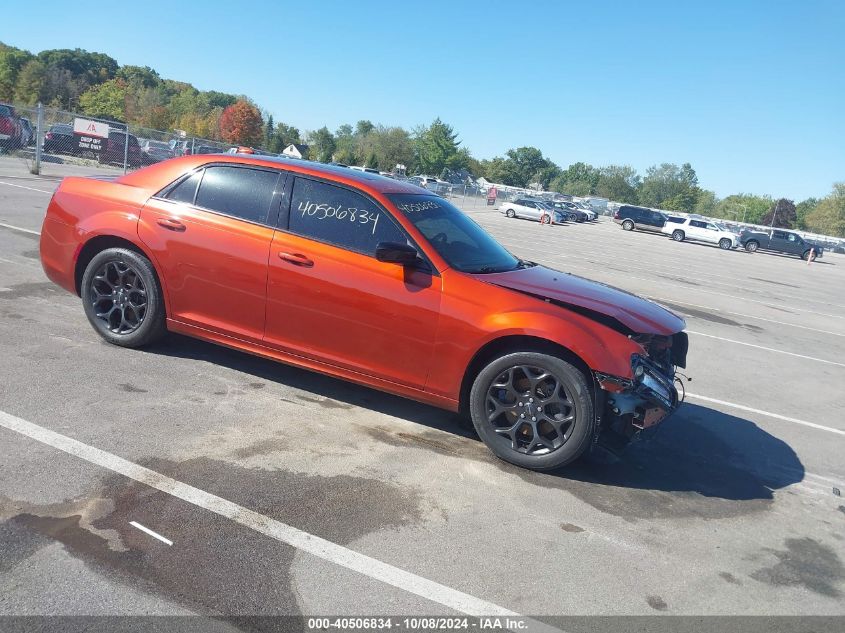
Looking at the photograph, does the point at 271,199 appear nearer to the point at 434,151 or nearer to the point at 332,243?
the point at 332,243

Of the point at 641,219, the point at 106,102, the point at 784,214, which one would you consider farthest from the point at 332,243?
the point at 784,214

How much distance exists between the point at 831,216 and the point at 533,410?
121180mm

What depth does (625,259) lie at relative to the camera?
2273 cm

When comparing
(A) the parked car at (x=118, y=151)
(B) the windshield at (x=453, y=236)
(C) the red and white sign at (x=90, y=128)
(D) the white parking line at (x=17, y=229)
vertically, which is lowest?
(D) the white parking line at (x=17, y=229)

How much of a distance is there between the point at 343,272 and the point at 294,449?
1.23 meters

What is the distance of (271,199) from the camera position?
15.9ft

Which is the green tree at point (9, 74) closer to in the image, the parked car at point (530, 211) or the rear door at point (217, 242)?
the parked car at point (530, 211)

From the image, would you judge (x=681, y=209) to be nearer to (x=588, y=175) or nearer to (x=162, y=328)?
(x=588, y=175)

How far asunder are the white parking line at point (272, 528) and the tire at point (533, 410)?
4.68 feet

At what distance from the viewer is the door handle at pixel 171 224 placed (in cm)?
493

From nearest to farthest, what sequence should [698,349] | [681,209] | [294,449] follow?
1. [294,449]
2. [698,349]
3. [681,209]

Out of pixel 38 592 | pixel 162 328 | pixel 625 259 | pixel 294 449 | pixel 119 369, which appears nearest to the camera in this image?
pixel 38 592

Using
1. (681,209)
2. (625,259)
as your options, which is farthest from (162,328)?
Result: (681,209)

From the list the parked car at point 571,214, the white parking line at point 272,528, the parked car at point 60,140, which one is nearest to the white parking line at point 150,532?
the white parking line at point 272,528
